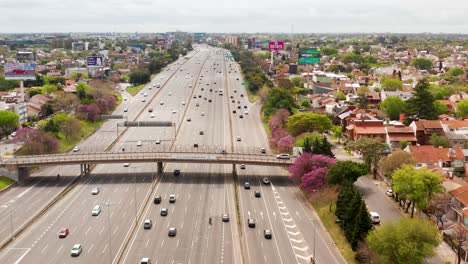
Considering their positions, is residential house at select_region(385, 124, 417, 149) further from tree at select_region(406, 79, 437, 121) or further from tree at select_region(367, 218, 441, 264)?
tree at select_region(367, 218, 441, 264)

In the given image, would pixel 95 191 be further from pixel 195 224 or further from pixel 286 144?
pixel 286 144

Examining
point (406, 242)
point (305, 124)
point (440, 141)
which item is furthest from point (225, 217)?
point (440, 141)

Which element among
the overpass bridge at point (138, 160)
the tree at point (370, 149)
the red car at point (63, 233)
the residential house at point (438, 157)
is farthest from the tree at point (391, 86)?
the red car at point (63, 233)

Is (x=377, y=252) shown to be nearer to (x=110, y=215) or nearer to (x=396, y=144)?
(x=110, y=215)

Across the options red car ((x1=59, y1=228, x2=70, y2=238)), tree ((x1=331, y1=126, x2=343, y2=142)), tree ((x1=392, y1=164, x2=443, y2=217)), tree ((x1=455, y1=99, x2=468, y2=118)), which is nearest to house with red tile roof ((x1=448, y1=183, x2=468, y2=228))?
tree ((x1=392, y1=164, x2=443, y2=217))

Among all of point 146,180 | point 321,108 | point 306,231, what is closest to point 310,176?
point 306,231
